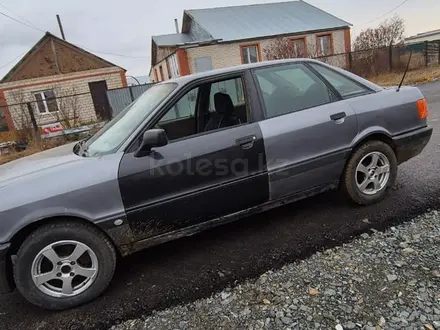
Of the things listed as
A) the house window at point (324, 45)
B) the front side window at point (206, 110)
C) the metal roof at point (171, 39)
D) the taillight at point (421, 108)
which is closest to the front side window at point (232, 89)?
the front side window at point (206, 110)

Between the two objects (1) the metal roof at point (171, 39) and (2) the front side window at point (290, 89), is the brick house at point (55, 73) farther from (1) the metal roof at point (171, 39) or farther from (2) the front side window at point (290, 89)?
(2) the front side window at point (290, 89)

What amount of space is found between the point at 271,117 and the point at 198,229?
1227 mm

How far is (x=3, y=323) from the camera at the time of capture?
235 cm

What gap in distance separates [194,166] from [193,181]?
130 mm

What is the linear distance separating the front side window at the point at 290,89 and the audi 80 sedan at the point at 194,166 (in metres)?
0.01

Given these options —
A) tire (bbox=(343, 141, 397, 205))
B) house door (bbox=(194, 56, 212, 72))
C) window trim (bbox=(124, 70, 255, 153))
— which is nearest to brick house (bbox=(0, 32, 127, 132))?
house door (bbox=(194, 56, 212, 72))

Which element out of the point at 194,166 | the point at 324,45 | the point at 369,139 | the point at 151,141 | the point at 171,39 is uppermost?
the point at 171,39

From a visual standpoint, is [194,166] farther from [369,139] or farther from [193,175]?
[369,139]

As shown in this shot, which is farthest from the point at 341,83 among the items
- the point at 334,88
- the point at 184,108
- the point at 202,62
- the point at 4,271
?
the point at 202,62

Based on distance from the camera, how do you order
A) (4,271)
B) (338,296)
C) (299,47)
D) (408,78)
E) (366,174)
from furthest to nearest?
(299,47), (408,78), (366,174), (4,271), (338,296)

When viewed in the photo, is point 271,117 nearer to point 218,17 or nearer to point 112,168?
point 112,168

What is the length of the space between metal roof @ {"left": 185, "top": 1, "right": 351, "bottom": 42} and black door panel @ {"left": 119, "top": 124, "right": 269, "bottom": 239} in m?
20.6

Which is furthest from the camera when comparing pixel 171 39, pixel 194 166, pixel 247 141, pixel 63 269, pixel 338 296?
pixel 171 39

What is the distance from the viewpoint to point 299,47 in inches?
872
